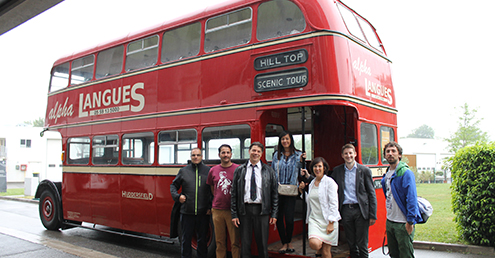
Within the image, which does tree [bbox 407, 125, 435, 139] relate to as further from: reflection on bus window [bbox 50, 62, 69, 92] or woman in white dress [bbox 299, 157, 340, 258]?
woman in white dress [bbox 299, 157, 340, 258]

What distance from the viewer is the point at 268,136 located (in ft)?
22.4

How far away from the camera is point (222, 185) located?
19.0ft

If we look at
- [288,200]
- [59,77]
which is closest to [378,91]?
[288,200]

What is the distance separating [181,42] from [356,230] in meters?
4.57

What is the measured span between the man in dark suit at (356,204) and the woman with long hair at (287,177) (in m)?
0.76

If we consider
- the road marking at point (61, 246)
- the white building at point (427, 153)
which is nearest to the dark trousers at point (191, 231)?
the road marking at point (61, 246)

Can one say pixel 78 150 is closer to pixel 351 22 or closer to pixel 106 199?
pixel 106 199

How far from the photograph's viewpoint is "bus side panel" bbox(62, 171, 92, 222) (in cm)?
895

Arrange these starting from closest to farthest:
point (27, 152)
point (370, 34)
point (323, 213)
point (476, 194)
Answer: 1. point (323, 213)
2. point (370, 34)
3. point (476, 194)
4. point (27, 152)

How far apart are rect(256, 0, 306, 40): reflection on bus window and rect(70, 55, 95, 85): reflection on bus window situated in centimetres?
491

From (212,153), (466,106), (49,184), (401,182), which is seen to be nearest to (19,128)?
(49,184)

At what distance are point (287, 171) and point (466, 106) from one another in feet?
157

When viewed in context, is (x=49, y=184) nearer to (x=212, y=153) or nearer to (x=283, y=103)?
(x=212, y=153)

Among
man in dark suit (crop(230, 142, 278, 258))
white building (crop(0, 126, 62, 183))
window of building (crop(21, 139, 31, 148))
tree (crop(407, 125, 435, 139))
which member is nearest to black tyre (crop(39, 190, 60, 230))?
man in dark suit (crop(230, 142, 278, 258))
